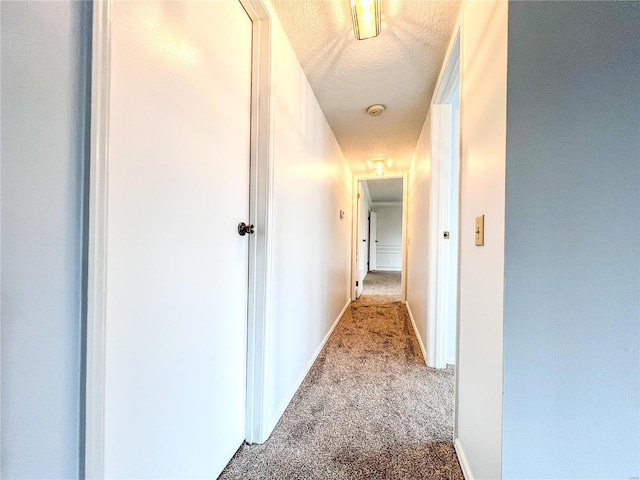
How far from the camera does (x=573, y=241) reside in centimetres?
72

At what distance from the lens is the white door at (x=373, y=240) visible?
7791 millimetres

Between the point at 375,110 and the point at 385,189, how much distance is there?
13.2 feet

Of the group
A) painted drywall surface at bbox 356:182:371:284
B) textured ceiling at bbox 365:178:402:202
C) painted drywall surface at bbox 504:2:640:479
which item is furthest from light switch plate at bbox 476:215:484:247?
textured ceiling at bbox 365:178:402:202

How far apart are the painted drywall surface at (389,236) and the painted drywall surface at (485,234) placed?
7.39 metres

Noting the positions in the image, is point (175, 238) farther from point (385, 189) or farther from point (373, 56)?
point (385, 189)

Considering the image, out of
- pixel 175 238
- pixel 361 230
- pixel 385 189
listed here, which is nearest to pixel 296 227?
pixel 175 238

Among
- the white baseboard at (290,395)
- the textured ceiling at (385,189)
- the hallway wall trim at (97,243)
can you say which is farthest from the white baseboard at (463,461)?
the textured ceiling at (385,189)

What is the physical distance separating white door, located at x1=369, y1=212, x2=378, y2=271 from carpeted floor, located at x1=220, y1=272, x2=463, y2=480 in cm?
572

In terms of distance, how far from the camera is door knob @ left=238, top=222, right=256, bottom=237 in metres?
1.16

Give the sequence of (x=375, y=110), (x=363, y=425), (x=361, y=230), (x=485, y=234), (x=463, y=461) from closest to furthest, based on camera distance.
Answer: (x=485, y=234), (x=463, y=461), (x=363, y=425), (x=375, y=110), (x=361, y=230)

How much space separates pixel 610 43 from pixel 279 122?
1.26m

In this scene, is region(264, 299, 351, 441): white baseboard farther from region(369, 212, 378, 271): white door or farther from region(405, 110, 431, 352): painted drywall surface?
region(369, 212, 378, 271): white door

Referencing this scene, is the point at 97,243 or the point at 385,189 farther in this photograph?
the point at 385,189

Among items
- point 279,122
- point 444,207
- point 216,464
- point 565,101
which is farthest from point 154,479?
point 444,207
